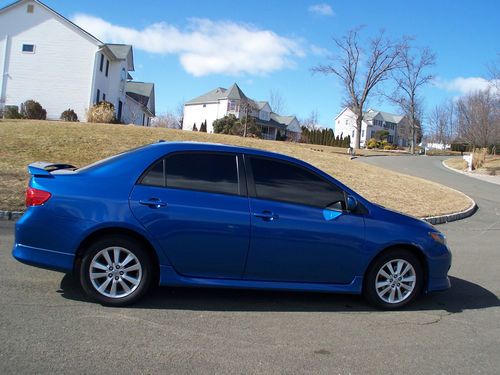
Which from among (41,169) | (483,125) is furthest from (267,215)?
(483,125)

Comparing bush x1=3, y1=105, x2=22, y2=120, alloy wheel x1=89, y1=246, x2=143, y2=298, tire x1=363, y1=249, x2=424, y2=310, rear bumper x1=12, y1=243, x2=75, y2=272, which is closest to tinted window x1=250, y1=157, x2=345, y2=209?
tire x1=363, y1=249, x2=424, y2=310

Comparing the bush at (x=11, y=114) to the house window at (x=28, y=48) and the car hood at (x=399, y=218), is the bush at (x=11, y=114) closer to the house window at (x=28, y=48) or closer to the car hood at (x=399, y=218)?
Answer: the house window at (x=28, y=48)

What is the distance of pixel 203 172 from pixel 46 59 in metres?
37.5

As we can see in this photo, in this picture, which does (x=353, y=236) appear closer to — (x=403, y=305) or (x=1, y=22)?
(x=403, y=305)

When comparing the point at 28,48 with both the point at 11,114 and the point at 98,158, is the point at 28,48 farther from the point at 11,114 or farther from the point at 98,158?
the point at 98,158

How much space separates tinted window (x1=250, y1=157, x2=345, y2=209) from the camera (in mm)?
5137

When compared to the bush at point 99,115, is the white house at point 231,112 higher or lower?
higher

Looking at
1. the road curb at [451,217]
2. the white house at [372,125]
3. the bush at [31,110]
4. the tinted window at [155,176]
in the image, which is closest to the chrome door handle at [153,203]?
the tinted window at [155,176]

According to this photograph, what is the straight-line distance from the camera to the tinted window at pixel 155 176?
491 cm

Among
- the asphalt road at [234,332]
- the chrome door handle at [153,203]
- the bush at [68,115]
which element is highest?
the bush at [68,115]

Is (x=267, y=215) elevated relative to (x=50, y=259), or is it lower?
elevated

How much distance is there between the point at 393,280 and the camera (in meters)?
5.39

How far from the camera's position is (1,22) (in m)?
37.8

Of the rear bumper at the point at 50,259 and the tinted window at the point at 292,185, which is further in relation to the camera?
the tinted window at the point at 292,185
